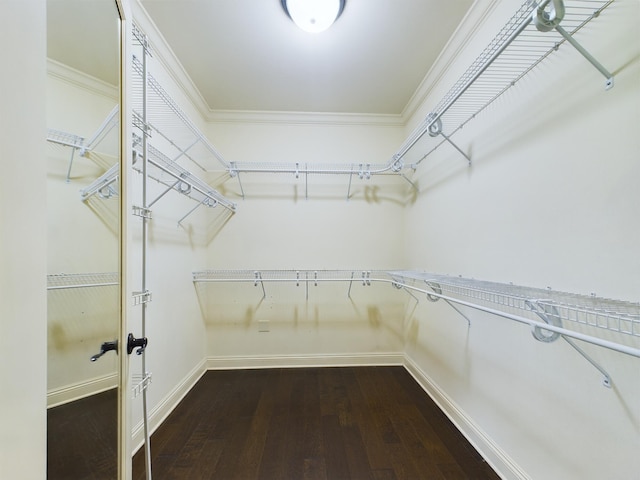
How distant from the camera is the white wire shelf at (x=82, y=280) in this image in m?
0.69

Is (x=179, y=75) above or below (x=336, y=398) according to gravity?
above

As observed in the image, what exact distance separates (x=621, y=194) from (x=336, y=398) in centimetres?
202

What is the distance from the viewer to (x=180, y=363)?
199 cm

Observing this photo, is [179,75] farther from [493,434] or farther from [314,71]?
[493,434]

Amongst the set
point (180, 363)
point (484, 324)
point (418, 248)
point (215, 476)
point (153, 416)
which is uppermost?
point (418, 248)

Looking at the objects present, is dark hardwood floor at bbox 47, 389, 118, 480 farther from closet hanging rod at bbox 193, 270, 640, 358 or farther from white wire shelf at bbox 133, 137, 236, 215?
closet hanging rod at bbox 193, 270, 640, 358

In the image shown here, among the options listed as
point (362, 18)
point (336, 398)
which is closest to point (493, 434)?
point (336, 398)

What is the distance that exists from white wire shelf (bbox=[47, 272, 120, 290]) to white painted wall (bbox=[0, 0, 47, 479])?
0.19m

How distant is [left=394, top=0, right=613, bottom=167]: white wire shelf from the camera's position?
2.77 ft

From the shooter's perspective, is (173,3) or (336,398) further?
(336,398)

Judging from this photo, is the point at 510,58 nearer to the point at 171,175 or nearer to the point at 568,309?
the point at 568,309

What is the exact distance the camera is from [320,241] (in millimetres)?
2562

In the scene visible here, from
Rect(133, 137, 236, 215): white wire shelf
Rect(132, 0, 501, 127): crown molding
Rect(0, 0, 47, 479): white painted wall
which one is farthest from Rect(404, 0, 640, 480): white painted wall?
Rect(133, 137, 236, 215): white wire shelf

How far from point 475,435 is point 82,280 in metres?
2.10
